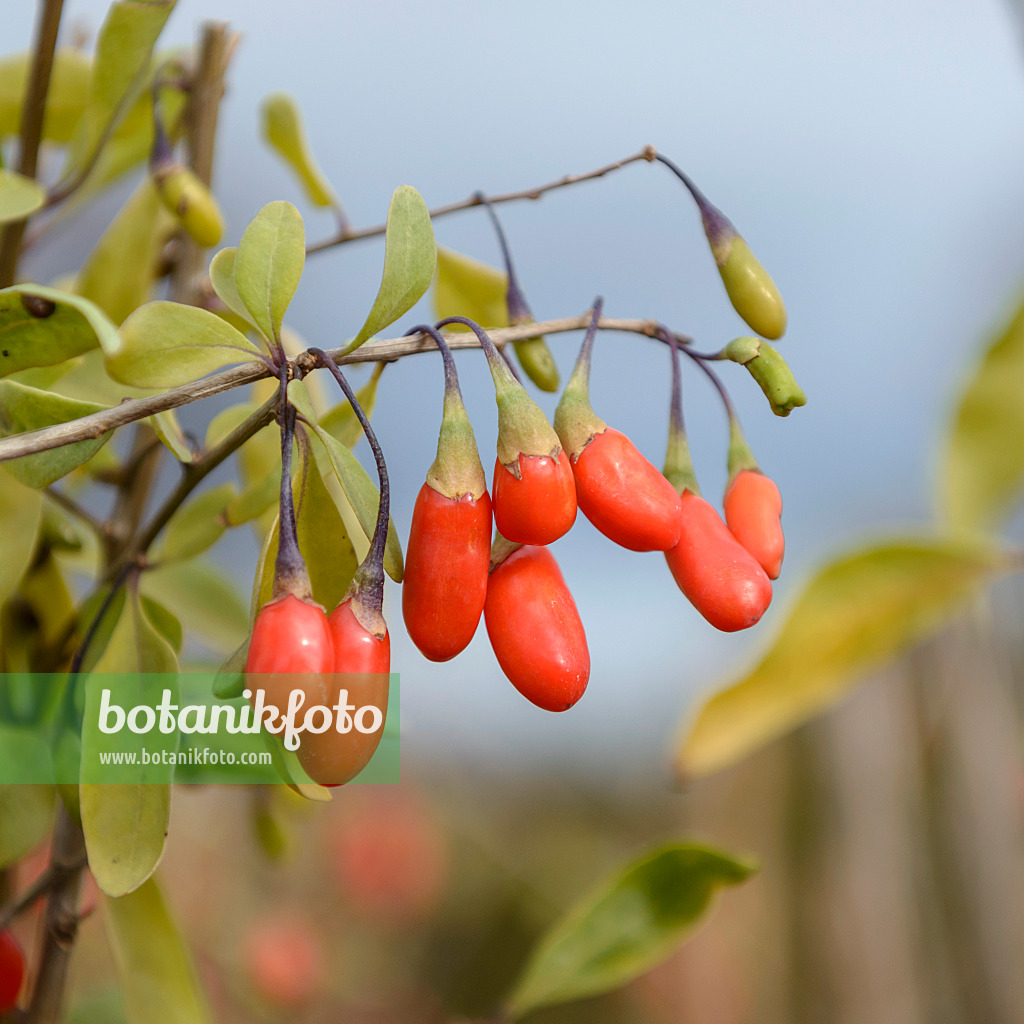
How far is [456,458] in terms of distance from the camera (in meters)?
0.27

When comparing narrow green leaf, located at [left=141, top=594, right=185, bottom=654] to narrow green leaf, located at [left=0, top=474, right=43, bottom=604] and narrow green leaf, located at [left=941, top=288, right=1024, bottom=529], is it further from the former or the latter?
narrow green leaf, located at [left=941, top=288, right=1024, bottom=529]

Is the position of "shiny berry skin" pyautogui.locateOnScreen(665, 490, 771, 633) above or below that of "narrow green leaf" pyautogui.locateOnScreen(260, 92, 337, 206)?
below

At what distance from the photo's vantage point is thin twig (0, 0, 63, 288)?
380 millimetres


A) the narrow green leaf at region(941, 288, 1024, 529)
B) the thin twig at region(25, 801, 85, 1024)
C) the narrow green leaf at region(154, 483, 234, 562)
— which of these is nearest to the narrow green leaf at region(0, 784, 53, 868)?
the thin twig at region(25, 801, 85, 1024)

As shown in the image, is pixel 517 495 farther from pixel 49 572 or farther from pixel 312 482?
pixel 49 572

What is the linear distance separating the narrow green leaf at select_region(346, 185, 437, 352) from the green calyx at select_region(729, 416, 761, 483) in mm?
135

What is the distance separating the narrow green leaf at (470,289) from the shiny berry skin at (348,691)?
25cm

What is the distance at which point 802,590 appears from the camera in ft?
1.52

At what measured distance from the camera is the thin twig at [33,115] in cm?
38

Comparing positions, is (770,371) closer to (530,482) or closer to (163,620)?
(530,482)

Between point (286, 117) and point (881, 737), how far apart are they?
3.85 ft

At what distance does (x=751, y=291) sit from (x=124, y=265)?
353mm

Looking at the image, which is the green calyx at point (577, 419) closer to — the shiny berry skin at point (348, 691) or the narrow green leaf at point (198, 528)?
the shiny berry skin at point (348, 691)

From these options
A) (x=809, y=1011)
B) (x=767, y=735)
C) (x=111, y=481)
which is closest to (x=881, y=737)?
(x=809, y=1011)
